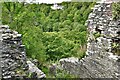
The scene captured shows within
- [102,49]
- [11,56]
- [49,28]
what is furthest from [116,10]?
[49,28]

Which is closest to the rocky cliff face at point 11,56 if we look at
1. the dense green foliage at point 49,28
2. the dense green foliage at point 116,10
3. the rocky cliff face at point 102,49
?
the rocky cliff face at point 102,49

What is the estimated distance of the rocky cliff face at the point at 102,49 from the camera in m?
9.61

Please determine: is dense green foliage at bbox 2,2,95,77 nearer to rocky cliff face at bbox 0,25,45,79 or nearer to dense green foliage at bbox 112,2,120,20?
dense green foliage at bbox 112,2,120,20

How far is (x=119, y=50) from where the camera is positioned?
9453mm

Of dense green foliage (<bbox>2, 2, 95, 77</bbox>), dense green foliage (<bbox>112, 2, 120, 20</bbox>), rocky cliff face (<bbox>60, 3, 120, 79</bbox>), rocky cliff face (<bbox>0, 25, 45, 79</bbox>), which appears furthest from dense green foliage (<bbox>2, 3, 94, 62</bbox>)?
dense green foliage (<bbox>112, 2, 120, 20</bbox>)

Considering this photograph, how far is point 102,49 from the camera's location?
34.3ft

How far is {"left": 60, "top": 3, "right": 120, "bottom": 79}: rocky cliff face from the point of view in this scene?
9.61m

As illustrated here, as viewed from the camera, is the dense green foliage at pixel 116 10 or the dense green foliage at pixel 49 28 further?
the dense green foliage at pixel 49 28

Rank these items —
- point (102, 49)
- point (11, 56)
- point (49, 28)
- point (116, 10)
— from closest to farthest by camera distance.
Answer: point (11, 56) → point (116, 10) → point (102, 49) → point (49, 28)

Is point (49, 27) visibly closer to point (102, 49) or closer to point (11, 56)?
point (102, 49)

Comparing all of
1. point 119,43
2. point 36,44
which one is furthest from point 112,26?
point 36,44

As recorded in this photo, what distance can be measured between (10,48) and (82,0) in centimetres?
1981

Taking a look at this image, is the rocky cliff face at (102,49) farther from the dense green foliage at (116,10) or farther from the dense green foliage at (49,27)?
the dense green foliage at (49,27)

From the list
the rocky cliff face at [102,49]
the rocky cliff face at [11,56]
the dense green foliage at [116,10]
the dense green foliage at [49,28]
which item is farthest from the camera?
the dense green foliage at [49,28]
